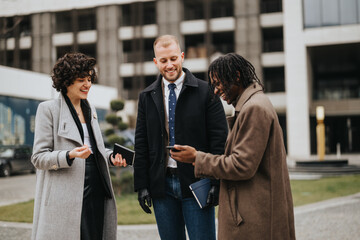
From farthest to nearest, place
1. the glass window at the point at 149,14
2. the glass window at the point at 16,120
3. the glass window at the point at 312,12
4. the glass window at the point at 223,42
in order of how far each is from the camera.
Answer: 1. the glass window at the point at 149,14
2. the glass window at the point at 223,42
3. the glass window at the point at 312,12
4. the glass window at the point at 16,120

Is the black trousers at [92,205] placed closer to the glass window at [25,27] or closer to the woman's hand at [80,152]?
the woman's hand at [80,152]

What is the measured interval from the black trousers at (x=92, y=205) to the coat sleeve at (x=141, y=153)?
1.00 ft

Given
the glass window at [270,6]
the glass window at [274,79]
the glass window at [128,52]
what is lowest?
the glass window at [274,79]

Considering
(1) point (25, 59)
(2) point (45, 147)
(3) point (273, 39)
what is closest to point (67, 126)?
(2) point (45, 147)

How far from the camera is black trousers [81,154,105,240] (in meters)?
3.13

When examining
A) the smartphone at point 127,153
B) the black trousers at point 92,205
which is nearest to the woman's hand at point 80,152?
the black trousers at point 92,205

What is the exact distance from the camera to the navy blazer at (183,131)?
314cm

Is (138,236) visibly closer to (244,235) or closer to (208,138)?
(208,138)

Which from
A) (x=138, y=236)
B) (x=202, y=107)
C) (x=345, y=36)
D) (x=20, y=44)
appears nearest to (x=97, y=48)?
(x=20, y=44)

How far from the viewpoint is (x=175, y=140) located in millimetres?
3170

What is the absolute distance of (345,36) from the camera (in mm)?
29531

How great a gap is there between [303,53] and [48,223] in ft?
98.1

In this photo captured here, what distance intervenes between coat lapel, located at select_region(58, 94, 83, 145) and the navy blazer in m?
0.54

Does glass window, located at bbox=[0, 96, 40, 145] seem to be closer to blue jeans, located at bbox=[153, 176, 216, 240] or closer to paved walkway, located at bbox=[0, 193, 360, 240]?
paved walkway, located at bbox=[0, 193, 360, 240]
